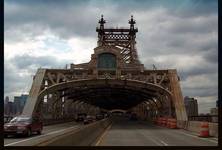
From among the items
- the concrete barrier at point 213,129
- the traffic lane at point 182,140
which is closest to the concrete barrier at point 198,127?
the concrete barrier at point 213,129

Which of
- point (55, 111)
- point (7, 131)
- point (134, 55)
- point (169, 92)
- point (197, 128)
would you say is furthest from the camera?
point (134, 55)

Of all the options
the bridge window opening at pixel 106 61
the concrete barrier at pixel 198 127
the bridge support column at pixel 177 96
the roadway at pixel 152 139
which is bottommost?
the roadway at pixel 152 139

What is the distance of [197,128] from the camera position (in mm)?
39562

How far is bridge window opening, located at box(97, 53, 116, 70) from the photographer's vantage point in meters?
70.9

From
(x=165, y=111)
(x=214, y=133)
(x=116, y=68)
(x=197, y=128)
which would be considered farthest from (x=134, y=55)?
(x=214, y=133)

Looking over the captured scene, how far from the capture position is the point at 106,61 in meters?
71.9

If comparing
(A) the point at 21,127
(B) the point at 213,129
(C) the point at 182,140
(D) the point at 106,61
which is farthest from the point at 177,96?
(C) the point at 182,140

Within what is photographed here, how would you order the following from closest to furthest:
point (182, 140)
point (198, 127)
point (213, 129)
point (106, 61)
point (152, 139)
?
point (182, 140), point (152, 139), point (213, 129), point (198, 127), point (106, 61)

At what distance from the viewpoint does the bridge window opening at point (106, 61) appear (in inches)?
2790

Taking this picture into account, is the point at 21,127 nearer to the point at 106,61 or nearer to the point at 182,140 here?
the point at 182,140

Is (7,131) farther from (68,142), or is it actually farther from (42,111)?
(42,111)

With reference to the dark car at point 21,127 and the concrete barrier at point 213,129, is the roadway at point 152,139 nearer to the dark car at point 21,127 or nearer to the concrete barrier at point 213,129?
the concrete barrier at point 213,129

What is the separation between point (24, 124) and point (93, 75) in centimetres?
3619

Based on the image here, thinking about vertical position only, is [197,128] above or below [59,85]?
below
